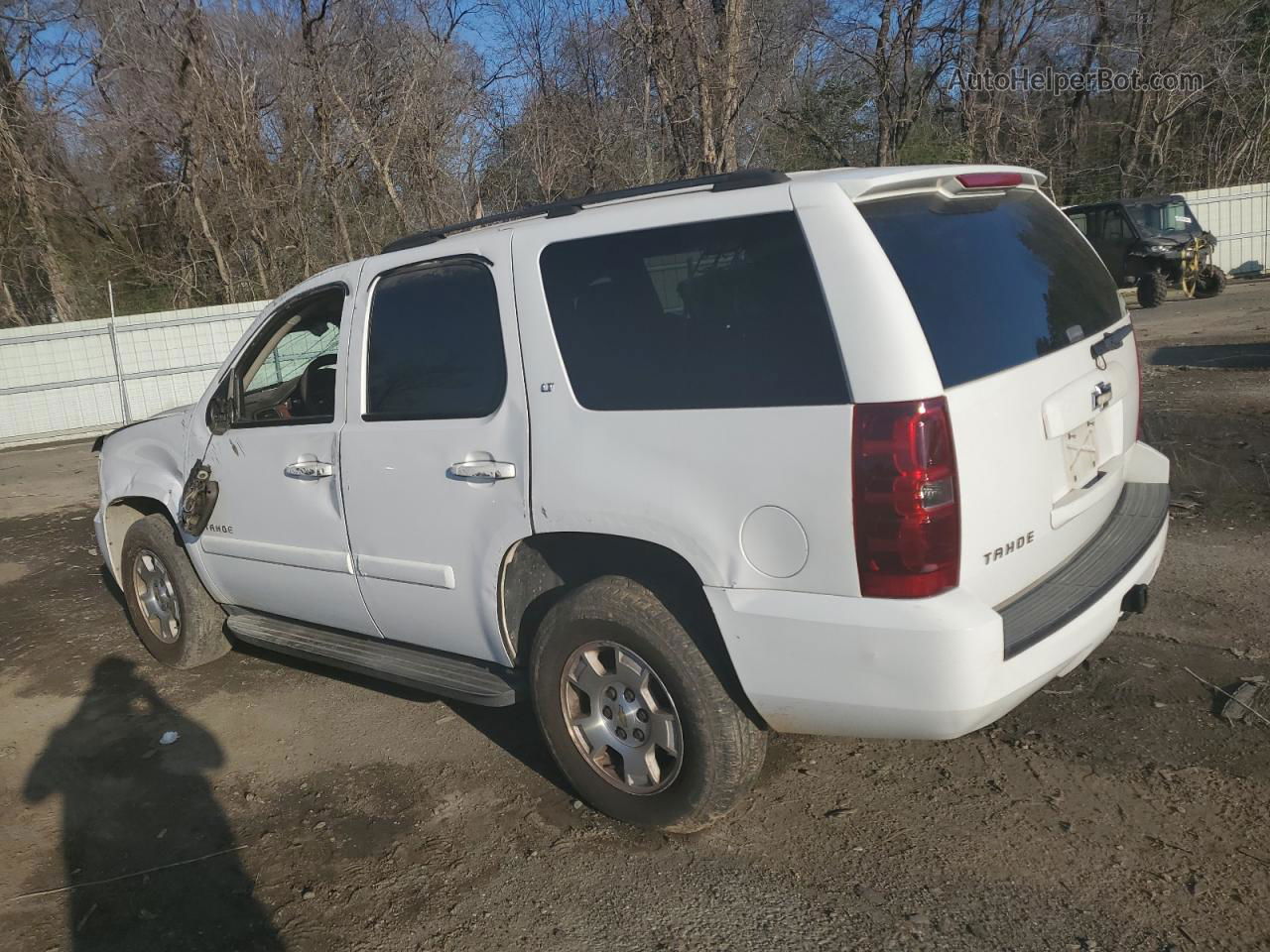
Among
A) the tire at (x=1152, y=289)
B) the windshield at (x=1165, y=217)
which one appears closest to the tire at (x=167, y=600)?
the tire at (x=1152, y=289)

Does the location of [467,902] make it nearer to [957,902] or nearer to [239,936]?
[239,936]

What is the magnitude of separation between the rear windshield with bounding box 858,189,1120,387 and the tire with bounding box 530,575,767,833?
1.14m

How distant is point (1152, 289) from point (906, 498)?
17023 millimetres

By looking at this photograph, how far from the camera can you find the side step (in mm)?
3748

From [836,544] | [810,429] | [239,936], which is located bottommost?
[239,936]

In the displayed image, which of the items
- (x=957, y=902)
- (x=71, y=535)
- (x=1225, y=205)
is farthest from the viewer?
(x=1225, y=205)

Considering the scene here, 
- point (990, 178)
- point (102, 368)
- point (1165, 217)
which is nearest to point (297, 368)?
point (990, 178)

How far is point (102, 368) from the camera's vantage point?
52.9 feet

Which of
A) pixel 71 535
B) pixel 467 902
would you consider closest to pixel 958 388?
pixel 467 902

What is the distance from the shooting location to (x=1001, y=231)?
3354mm

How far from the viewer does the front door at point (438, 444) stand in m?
3.57

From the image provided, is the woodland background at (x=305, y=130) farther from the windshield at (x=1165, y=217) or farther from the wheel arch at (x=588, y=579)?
the wheel arch at (x=588, y=579)

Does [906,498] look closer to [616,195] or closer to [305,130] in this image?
[616,195]

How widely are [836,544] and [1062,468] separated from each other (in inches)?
34.7
